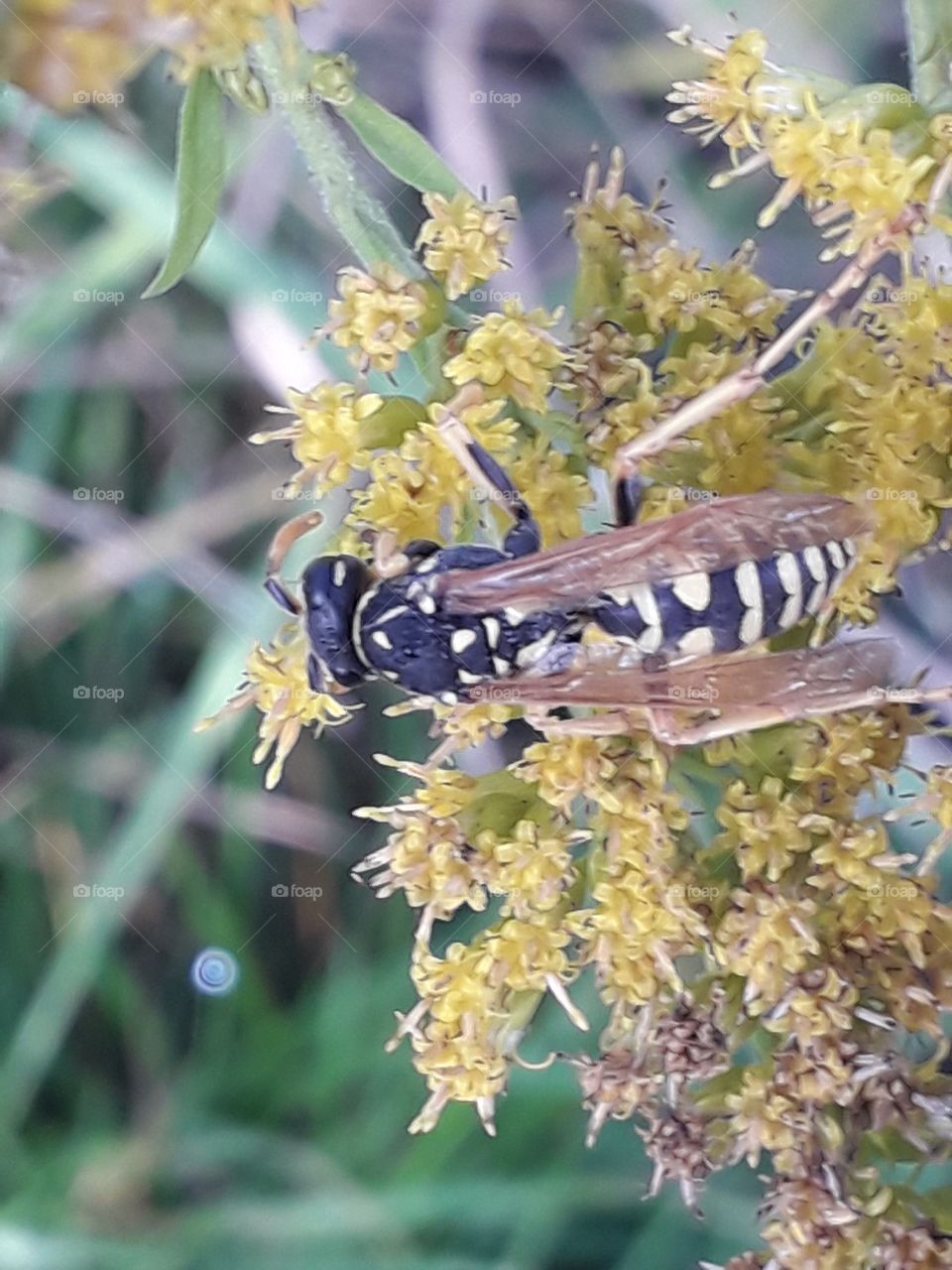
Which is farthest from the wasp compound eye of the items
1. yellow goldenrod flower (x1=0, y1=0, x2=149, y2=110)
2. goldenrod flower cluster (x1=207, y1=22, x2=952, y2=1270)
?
yellow goldenrod flower (x1=0, y1=0, x2=149, y2=110)

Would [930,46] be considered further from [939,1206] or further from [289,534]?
[939,1206]

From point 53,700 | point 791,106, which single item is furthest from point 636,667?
point 53,700

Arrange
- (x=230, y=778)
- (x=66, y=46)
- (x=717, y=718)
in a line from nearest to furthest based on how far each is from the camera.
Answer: (x=66, y=46)
(x=717, y=718)
(x=230, y=778)

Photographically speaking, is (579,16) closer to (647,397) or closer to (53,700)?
(647,397)

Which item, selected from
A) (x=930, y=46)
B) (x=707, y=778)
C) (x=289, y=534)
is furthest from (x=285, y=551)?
(x=930, y=46)

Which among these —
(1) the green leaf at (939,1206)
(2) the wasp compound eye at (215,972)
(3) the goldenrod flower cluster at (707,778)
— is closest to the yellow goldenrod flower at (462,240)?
(3) the goldenrod flower cluster at (707,778)

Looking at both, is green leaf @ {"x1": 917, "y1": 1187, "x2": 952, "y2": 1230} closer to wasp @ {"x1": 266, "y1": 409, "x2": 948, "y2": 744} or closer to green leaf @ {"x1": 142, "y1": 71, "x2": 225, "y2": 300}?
wasp @ {"x1": 266, "y1": 409, "x2": 948, "y2": 744}

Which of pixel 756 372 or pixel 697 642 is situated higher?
pixel 756 372

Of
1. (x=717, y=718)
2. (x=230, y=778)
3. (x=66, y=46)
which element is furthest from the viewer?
(x=230, y=778)
